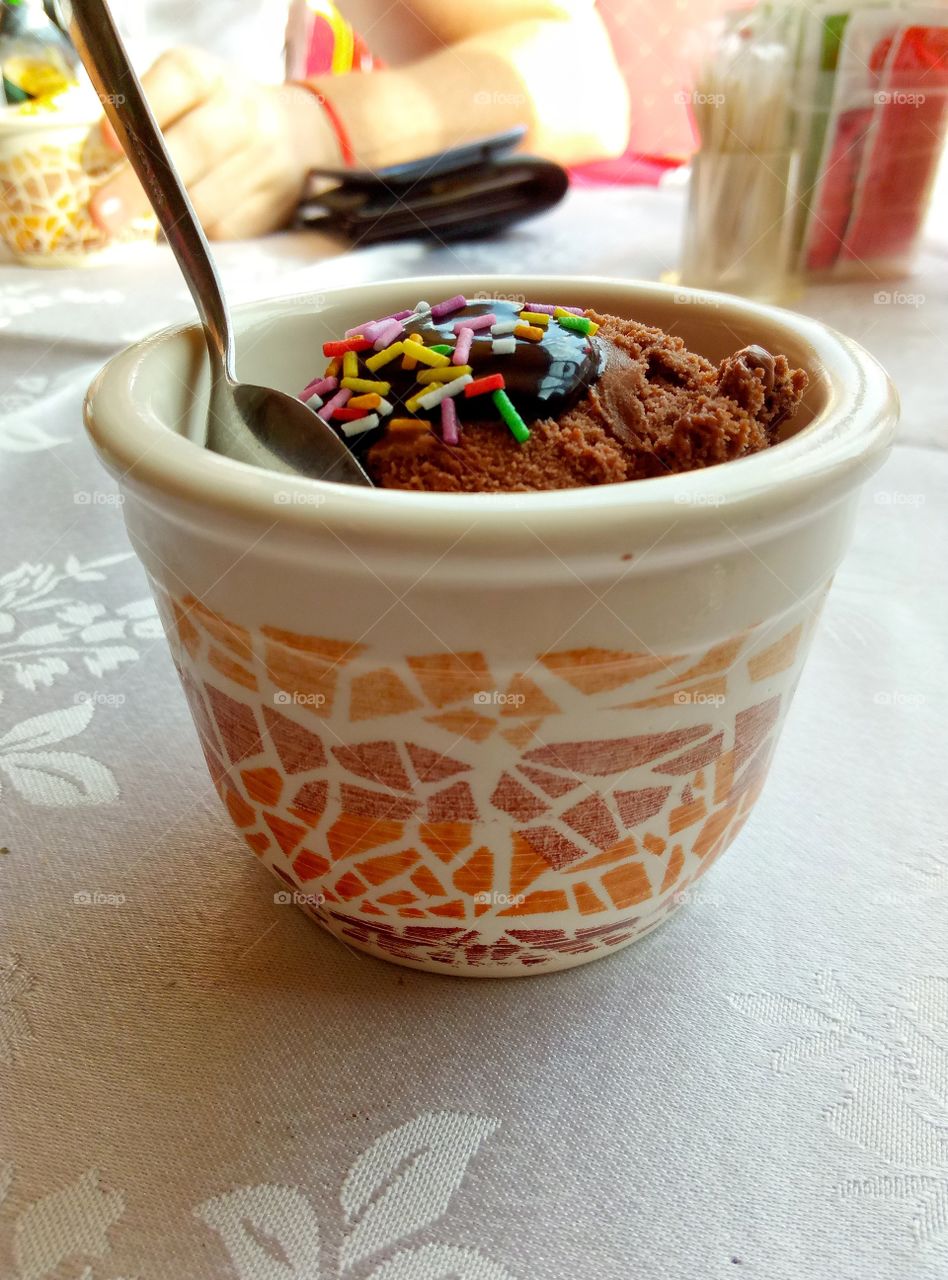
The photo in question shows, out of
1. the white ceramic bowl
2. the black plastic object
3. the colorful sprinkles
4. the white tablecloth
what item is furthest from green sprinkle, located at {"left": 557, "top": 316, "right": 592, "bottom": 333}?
the black plastic object

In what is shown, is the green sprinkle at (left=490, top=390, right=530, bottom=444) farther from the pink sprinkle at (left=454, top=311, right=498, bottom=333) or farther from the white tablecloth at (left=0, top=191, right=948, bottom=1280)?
the white tablecloth at (left=0, top=191, right=948, bottom=1280)

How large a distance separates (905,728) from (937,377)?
1.98ft

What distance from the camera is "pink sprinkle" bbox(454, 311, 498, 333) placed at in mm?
444

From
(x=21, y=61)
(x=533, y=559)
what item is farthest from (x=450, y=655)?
(x=21, y=61)

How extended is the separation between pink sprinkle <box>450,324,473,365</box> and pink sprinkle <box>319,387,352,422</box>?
0.05 m

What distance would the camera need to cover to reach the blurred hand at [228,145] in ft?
4.11

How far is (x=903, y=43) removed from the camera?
1.06m

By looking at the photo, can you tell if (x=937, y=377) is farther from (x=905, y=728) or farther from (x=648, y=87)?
(x=648, y=87)

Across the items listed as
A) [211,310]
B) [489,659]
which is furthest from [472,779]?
[211,310]

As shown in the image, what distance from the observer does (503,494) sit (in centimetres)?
31

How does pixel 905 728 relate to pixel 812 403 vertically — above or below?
below

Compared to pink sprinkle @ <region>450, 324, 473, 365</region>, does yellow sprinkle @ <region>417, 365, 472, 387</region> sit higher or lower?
lower

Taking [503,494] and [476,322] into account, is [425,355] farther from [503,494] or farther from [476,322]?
[503,494]

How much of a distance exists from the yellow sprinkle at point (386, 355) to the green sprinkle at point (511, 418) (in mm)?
52
